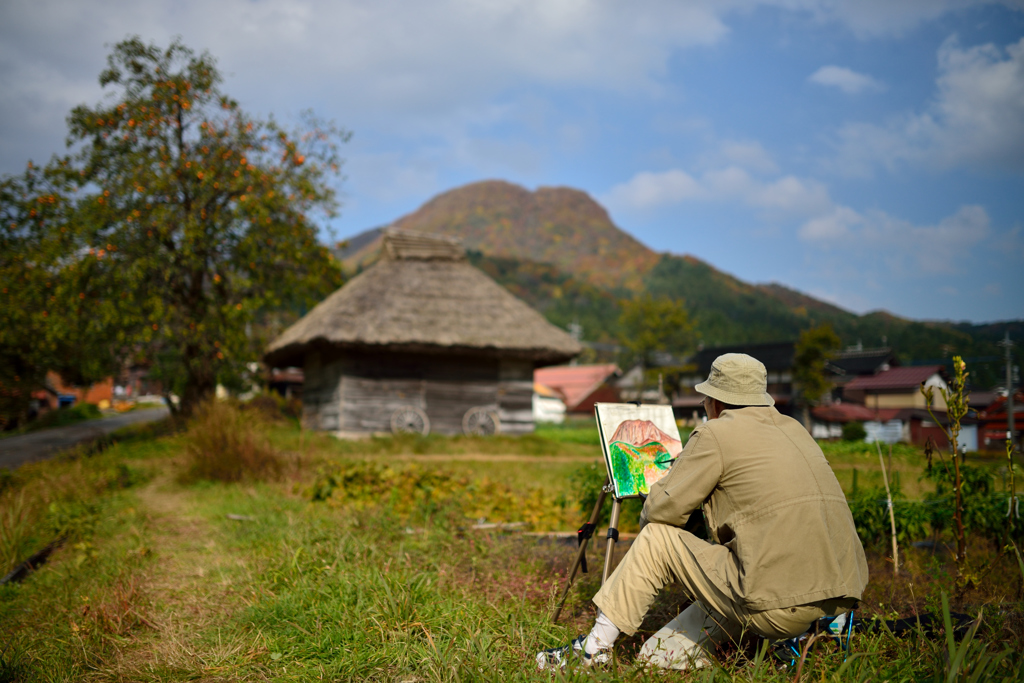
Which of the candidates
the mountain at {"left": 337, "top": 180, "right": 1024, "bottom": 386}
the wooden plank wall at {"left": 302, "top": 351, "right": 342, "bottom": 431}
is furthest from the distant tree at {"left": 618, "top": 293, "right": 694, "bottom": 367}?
the wooden plank wall at {"left": 302, "top": 351, "right": 342, "bottom": 431}

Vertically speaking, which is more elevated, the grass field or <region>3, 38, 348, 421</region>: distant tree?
<region>3, 38, 348, 421</region>: distant tree

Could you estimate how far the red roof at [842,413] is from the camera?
23609 millimetres

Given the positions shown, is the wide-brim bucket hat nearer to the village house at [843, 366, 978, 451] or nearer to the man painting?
the man painting

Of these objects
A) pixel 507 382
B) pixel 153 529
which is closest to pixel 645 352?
pixel 507 382

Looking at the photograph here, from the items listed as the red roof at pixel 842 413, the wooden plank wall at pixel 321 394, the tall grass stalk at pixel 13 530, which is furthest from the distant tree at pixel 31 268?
the red roof at pixel 842 413

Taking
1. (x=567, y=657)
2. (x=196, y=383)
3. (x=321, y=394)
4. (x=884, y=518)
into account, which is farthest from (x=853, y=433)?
(x=567, y=657)

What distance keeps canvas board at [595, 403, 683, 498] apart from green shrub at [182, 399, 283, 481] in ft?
18.8

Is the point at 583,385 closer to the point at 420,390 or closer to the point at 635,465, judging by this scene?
the point at 420,390

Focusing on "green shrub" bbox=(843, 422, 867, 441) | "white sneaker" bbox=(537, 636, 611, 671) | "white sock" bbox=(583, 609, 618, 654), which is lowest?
"green shrub" bbox=(843, 422, 867, 441)

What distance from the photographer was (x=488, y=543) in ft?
16.1

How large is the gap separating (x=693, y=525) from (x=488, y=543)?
1.89 meters

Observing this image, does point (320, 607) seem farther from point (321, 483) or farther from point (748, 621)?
point (321, 483)

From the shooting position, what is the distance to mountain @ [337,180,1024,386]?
13008 millimetres

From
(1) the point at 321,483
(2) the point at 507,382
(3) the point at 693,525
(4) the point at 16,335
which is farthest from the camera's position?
(2) the point at 507,382
